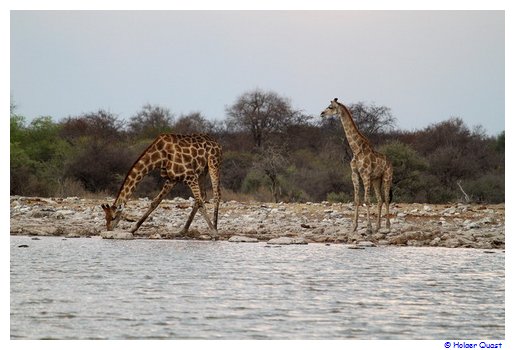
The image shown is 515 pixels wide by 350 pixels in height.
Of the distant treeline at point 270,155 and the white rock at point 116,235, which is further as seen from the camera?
the distant treeline at point 270,155

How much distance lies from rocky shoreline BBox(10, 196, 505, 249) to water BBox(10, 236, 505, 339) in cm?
92

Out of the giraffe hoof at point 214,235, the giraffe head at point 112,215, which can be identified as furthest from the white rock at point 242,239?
the giraffe head at point 112,215

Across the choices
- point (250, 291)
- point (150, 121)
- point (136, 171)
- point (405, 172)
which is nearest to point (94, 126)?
point (150, 121)

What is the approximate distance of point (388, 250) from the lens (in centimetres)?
1483

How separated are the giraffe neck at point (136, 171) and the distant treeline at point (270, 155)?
821 centimetres

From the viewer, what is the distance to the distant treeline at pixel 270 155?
26406 mm

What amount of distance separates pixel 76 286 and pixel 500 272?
209 inches

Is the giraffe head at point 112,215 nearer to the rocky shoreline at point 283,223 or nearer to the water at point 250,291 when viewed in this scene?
the rocky shoreline at point 283,223

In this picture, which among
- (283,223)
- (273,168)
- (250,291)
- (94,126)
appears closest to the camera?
(250,291)

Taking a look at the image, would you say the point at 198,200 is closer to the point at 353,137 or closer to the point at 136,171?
the point at 136,171

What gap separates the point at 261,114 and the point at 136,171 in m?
23.6

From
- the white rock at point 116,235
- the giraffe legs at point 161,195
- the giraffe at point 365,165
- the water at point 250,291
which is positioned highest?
the giraffe at point 365,165

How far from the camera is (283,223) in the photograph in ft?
60.0

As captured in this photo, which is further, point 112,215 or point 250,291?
point 112,215
